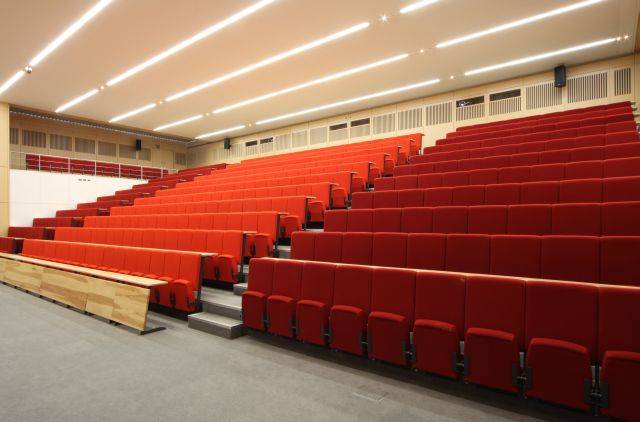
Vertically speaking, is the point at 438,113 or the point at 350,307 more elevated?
the point at 438,113

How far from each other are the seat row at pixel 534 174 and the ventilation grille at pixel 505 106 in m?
1.39

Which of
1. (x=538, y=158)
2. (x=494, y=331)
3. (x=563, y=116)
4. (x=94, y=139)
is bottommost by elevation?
(x=494, y=331)

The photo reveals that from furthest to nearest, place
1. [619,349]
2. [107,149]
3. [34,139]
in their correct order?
[107,149] < [34,139] < [619,349]

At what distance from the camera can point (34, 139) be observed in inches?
140

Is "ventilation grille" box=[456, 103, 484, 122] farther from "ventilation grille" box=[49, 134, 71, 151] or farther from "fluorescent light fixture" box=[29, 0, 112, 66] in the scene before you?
"ventilation grille" box=[49, 134, 71, 151]

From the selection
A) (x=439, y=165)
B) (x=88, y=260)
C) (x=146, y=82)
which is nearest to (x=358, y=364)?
(x=439, y=165)

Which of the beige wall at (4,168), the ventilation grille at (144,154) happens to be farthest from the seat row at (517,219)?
the ventilation grille at (144,154)

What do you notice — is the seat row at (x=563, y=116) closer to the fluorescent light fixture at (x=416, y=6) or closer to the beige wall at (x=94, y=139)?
the fluorescent light fixture at (x=416, y=6)

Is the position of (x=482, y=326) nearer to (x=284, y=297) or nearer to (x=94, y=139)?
(x=284, y=297)

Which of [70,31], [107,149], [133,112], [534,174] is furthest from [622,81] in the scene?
[107,149]

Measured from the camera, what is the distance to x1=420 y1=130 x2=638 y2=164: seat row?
1.37 meters

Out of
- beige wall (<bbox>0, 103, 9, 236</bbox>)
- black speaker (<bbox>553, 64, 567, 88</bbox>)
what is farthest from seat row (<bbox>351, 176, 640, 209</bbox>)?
beige wall (<bbox>0, 103, 9, 236</bbox>)

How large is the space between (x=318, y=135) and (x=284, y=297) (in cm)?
255

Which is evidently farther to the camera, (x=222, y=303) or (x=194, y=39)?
(x=194, y=39)
